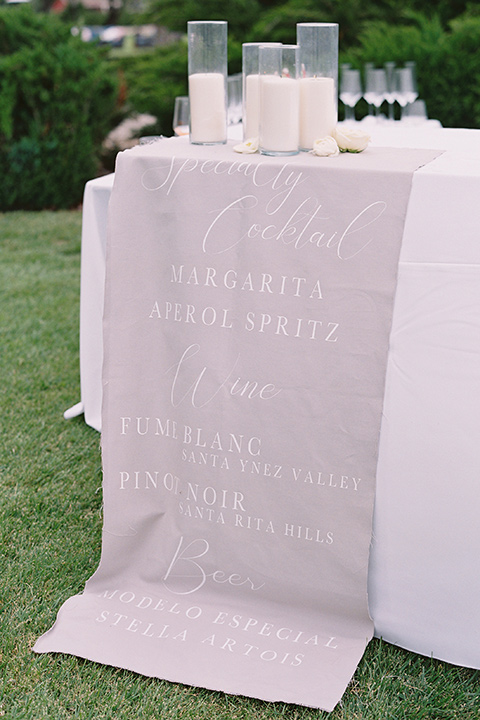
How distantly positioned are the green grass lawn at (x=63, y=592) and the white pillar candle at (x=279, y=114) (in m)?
1.13

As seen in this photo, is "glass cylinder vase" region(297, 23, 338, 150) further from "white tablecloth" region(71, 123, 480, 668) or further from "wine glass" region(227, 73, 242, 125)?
"wine glass" region(227, 73, 242, 125)

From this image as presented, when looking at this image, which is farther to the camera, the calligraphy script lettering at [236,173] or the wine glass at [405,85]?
the wine glass at [405,85]

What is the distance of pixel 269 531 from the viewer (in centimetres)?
188

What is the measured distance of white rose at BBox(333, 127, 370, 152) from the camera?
6.06ft

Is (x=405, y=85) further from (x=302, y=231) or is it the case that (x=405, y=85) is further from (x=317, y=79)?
(x=302, y=231)

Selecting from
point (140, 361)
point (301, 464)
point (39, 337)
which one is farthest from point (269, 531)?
point (39, 337)

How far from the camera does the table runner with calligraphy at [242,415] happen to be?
1.72 m

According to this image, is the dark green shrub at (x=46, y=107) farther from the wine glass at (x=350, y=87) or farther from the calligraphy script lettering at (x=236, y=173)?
the calligraphy script lettering at (x=236, y=173)

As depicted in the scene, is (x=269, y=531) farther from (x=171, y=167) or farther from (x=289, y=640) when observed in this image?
(x=171, y=167)

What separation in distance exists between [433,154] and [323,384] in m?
0.58

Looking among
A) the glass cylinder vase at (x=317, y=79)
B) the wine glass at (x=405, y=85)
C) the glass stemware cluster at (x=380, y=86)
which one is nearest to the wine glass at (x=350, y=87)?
the glass stemware cluster at (x=380, y=86)

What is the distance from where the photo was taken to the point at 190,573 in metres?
1.98

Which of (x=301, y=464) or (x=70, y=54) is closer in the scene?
(x=301, y=464)

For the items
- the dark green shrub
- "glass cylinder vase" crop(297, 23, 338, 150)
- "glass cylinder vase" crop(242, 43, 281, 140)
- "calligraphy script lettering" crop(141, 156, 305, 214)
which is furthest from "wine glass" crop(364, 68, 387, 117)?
the dark green shrub
